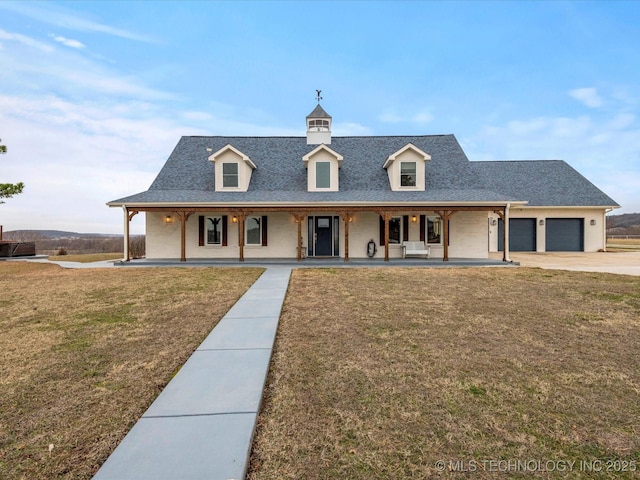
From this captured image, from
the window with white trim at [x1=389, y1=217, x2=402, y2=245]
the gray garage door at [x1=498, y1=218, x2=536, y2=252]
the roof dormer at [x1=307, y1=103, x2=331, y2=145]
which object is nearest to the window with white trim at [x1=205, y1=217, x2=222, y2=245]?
the roof dormer at [x1=307, y1=103, x2=331, y2=145]

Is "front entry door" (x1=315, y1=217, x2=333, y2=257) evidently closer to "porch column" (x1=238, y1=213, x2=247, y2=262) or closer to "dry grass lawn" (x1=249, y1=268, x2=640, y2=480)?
"porch column" (x1=238, y1=213, x2=247, y2=262)

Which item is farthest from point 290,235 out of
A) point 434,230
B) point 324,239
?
point 434,230

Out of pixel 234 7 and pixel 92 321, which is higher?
pixel 234 7

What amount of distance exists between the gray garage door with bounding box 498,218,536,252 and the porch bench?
8.98 metres

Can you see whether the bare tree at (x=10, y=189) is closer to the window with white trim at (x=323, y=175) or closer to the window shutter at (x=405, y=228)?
the window with white trim at (x=323, y=175)

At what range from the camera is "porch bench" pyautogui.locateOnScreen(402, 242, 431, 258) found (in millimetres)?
14126

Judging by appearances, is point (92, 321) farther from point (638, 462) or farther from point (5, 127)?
point (5, 127)

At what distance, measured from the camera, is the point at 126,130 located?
22.3 meters

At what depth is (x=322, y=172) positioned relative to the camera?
15.2 m

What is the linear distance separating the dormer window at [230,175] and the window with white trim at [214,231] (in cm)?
179

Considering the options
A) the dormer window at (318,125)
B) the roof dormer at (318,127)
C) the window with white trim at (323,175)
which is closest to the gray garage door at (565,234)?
the window with white trim at (323,175)

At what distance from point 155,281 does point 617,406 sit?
1003 centimetres

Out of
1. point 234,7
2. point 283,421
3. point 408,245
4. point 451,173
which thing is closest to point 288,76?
point 234,7

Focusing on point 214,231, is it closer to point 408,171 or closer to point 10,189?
point 408,171
